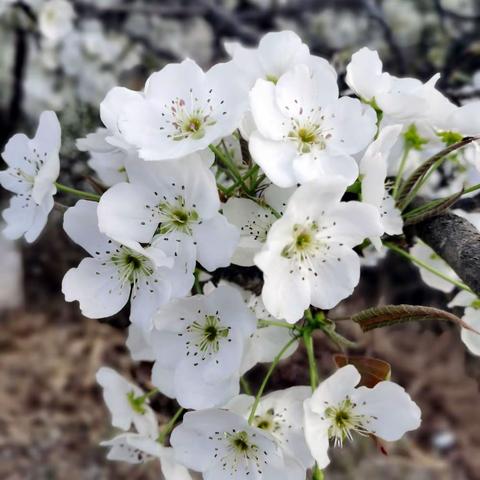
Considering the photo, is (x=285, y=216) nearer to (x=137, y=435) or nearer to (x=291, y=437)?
(x=291, y=437)

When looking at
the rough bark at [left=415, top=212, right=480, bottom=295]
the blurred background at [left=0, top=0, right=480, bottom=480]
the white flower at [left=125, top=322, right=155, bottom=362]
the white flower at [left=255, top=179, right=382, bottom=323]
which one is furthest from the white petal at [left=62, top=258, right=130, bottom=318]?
the blurred background at [left=0, top=0, right=480, bottom=480]

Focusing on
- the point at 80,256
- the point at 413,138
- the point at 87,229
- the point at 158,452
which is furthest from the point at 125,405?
the point at 80,256

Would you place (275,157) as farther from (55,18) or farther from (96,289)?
(55,18)

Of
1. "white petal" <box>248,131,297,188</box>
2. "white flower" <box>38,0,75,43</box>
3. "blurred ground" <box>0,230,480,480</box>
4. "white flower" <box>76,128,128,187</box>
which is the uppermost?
"white petal" <box>248,131,297,188</box>

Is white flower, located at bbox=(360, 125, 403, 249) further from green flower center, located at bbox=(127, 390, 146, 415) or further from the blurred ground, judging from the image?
the blurred ground

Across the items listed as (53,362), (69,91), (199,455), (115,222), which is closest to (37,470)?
(53,362)

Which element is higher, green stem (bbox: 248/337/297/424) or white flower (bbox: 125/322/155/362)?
green stem (bbox: 248/337/297/424)

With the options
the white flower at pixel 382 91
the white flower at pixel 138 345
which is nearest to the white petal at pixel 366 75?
the white flower at pixel 382 91
